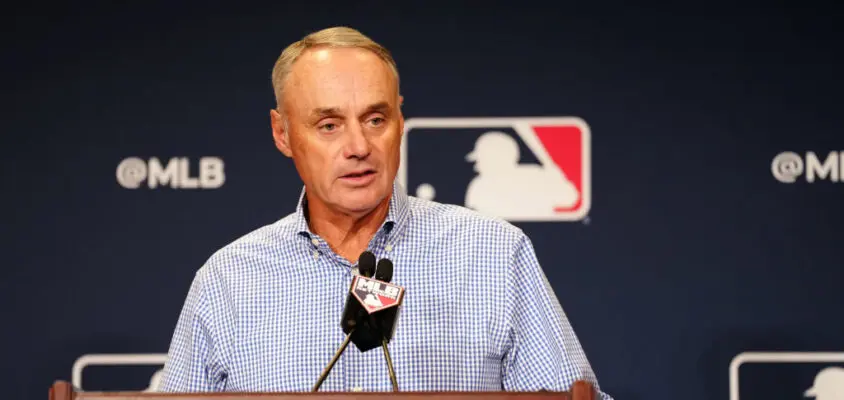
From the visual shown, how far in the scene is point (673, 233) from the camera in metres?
3.31

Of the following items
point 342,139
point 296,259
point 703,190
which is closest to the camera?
point 342,139

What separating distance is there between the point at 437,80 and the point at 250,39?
0.56m

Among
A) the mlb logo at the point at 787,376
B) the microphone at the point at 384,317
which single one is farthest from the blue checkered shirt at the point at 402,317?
the mlb logo at the point at 787,376

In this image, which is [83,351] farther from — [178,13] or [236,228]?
[178,13]

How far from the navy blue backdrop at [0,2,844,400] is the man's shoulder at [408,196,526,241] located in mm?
1029

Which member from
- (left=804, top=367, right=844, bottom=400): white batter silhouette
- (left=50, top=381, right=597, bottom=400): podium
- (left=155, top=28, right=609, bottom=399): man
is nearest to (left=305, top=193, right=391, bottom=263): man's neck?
(left=155, top=28, right=609, bottom=399): man

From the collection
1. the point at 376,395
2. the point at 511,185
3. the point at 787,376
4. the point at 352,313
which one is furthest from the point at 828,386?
the point at 376,395

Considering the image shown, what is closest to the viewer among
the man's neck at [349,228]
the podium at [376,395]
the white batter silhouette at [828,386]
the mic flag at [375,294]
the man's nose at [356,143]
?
the podium at [376,395]

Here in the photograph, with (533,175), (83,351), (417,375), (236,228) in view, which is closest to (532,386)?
(417,375)

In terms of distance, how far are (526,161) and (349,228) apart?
1218 mm

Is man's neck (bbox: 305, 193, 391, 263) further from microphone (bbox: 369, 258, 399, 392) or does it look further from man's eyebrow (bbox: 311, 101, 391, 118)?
microphone (bbox: 369, 258, 399, 392)

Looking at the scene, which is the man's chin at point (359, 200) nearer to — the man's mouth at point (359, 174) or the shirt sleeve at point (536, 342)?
the man's mouth at point (359, 174)

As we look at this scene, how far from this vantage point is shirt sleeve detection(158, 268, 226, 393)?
7.29 feet

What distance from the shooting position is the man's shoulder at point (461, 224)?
88.0 inches
